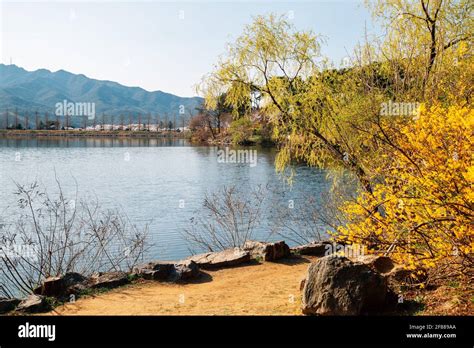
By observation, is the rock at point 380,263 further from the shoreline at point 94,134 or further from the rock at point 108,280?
the shoreline at point 94,134

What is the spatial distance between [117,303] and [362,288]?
432cm

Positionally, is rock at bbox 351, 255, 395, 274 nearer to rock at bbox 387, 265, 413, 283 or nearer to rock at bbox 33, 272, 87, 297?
rock at bbox 387, 265, 413, 283

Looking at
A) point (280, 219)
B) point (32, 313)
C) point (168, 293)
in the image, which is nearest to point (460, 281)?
point (168, 293)

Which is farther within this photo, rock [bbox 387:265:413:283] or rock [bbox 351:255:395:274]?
rock [bbox 351:255:395:274]

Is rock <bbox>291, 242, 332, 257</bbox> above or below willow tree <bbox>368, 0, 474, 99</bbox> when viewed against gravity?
below

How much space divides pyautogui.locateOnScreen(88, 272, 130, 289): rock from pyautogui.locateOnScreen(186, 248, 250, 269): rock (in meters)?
1.91

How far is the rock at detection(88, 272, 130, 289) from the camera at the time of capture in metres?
9.41

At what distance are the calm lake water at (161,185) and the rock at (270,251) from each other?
3067mm

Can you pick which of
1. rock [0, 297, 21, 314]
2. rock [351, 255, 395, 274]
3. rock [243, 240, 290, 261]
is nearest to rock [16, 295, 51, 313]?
rock [0, 297, 21, 314]

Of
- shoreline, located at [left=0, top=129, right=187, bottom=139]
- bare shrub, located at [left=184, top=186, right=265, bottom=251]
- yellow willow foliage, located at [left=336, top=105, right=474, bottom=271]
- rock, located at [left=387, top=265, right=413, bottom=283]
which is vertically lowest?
bare shrub, located at [left=184, top=186, right=265, bottom=251]

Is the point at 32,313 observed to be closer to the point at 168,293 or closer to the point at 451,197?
the point at 168,293

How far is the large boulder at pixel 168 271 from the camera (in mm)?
10109

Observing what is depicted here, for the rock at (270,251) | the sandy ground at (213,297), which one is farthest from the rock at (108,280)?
the rock at (270,251)

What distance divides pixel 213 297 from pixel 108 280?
2.28 m
